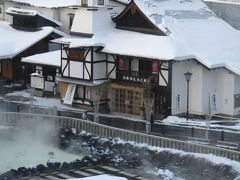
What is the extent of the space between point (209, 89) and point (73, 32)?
10.1 meters

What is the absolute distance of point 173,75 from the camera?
49.1 meters

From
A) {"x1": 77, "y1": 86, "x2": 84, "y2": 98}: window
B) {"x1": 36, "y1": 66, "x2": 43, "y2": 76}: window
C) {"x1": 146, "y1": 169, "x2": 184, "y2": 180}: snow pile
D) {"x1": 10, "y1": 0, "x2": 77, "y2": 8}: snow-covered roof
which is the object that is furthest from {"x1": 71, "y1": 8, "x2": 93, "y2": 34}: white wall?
{"x1": 146, "y1": 169, "x2": 184, "y2": 180}: snow pile

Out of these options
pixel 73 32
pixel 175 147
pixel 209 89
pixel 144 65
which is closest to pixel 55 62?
pixel 73 32

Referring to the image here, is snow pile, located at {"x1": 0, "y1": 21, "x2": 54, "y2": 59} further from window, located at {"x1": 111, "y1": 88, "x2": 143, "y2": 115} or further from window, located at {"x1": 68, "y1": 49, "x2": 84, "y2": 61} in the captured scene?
window, located at {"x1": 111, "y1": 88, "x2": 143, "y2": 115}

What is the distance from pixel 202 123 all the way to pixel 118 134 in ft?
17.0

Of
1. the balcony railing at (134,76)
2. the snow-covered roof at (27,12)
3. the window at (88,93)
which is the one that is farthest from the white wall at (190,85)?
the snow-covered roof at (27,12)

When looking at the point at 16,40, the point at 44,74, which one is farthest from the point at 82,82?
the point at 16,40

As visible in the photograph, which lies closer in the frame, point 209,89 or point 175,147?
point 175,147

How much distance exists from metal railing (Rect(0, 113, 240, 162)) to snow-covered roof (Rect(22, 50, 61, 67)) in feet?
21.0

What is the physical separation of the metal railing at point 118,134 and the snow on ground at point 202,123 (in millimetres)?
3414

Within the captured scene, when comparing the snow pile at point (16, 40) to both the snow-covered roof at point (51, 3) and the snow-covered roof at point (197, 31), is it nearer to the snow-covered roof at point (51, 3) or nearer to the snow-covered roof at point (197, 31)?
the snow-covered roof at point (51, 3)

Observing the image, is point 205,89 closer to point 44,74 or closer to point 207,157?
point 207,157

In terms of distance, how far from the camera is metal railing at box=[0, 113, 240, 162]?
41.9 m

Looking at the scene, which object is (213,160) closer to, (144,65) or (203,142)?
(203,142)
